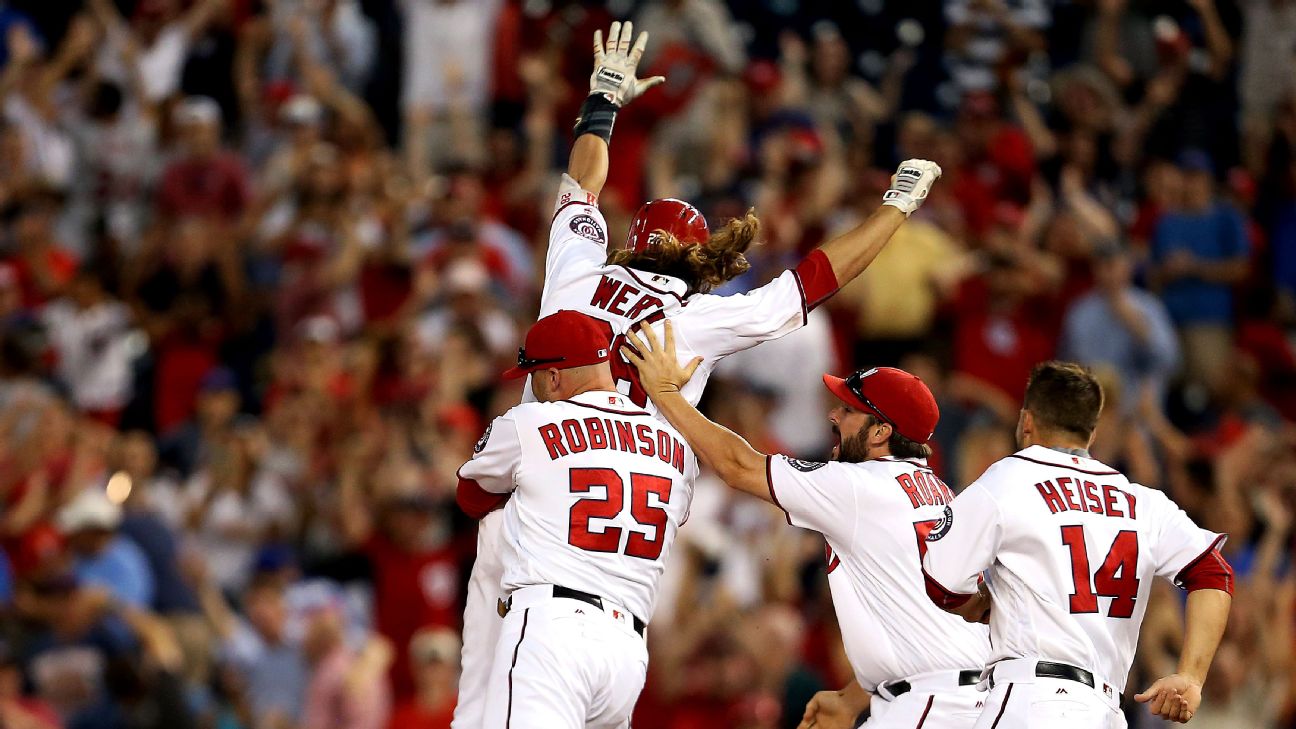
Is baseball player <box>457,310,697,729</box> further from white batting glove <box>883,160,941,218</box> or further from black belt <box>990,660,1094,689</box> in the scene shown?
black belt <box>990,660,1094,689</box>

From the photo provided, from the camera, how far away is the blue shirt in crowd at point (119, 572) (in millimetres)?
10891

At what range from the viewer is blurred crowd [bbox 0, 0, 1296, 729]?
435 inches

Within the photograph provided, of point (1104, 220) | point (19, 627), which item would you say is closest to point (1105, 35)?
point (1104, 220)

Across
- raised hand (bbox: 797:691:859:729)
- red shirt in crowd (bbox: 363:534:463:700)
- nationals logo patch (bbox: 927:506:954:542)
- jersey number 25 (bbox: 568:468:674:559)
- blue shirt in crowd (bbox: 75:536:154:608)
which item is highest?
nationals logo patch (bbox: 927:506:954:542)

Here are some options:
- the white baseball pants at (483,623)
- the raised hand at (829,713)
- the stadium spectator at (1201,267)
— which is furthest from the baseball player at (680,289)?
the stadium spectator at (1201,267)

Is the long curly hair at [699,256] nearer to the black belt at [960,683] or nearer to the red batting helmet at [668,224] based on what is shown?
the red batting helmet at [668,224]

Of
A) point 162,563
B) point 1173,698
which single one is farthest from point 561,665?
point 162,563

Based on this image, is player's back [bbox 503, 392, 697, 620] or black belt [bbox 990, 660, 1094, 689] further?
player's back [bbox 503, 392, 697, 620]

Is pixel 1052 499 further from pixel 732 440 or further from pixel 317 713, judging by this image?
pixel 317 713

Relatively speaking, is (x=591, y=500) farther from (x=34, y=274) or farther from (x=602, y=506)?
(x=34, y=274)

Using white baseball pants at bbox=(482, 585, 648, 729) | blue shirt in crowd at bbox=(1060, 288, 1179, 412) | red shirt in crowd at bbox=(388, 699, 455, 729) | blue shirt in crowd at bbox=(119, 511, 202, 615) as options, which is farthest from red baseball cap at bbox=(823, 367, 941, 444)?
blue shirt in crowd at bbox=(1060, 288, 1179, 412)

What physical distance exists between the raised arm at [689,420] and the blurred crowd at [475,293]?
3818mm

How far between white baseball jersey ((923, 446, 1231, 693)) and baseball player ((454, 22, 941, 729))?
1.29 metres

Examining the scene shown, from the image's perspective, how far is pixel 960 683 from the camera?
6.59m
